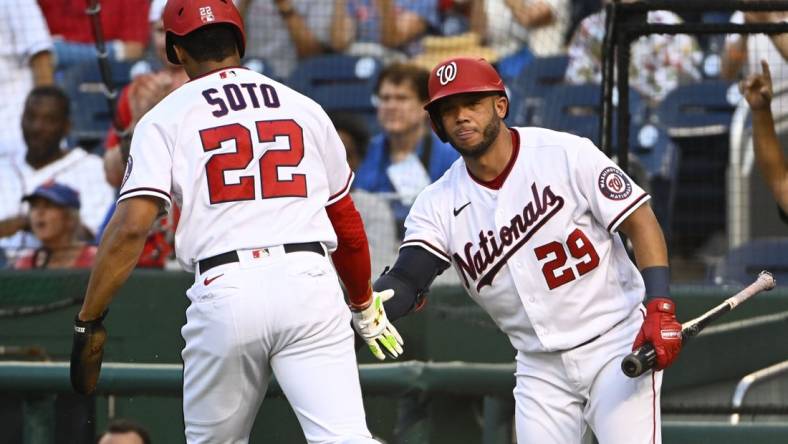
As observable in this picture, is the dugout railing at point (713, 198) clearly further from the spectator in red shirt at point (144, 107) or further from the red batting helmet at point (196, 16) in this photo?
the red batting helmet at point (196, 16)

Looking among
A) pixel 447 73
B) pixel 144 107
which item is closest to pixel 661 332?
pixel 447 73

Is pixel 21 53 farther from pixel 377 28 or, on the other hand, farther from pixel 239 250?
pixel 239 250

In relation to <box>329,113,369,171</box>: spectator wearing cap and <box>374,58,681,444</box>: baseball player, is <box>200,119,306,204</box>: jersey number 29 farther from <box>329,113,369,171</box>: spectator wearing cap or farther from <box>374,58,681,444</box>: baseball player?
<box>329,113,369,171</box>: spectator wearing cap

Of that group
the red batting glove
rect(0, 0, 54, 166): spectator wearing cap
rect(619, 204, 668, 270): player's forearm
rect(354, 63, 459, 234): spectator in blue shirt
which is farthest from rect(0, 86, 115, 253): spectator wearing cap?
the red batting glove

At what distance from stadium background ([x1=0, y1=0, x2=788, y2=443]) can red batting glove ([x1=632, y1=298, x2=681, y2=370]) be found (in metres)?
1.18

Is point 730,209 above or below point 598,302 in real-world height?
below

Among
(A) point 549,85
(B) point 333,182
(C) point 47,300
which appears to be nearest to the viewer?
(B) point 333,182

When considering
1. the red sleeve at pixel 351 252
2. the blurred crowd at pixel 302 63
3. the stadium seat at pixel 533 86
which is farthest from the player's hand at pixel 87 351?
the stadium seat at pixel 533 86

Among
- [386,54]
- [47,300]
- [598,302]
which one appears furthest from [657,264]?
[386,54]

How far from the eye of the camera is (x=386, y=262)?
20.1 ft

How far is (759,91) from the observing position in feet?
16.5

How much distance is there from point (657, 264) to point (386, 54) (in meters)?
4.81

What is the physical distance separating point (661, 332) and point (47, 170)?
5013mm

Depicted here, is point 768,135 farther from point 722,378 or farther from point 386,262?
point 386,262
